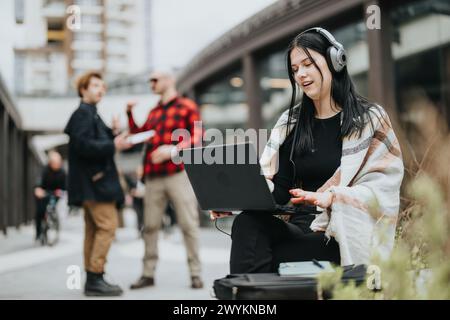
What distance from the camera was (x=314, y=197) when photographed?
2242 mm

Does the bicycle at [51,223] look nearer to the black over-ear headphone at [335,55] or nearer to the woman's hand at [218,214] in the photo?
the woman's hand at [218,214]

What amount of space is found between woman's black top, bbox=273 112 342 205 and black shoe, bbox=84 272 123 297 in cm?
241

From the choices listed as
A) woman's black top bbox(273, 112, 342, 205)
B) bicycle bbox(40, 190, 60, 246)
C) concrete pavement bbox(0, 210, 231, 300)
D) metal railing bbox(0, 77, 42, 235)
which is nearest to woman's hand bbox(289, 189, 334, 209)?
woman's black top bbox(273, 112, 342, 205)

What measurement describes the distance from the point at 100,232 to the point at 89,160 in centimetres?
56

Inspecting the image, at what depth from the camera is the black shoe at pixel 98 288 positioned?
Result: 463 centimetres

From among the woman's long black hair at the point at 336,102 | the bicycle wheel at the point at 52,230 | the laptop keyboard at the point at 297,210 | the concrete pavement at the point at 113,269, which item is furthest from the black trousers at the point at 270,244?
the bicycle wheel at the point at 52,230

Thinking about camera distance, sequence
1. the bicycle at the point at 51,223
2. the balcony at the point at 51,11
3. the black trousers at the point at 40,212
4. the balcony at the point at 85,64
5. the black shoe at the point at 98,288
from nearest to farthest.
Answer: the black shoe at the point at 98,288 → the bicycle at the point at 51,223 → the black trousers at the point at 40,212 → the balcony at the point at 51,11 → the balcony at the point at 85,64

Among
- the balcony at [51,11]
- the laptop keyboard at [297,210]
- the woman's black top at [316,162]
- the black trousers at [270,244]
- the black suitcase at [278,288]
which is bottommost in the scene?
the black suitcase at [278,288]

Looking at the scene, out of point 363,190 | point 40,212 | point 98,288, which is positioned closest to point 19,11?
point 98,288

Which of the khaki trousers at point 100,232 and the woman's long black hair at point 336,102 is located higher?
the woman's long black hair at point 336,102

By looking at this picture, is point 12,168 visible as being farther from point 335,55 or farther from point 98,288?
point 335,55

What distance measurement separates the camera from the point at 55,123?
2311 centimetres

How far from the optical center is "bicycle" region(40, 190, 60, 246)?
9688 millimetres

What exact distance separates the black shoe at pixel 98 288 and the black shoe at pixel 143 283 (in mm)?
315
